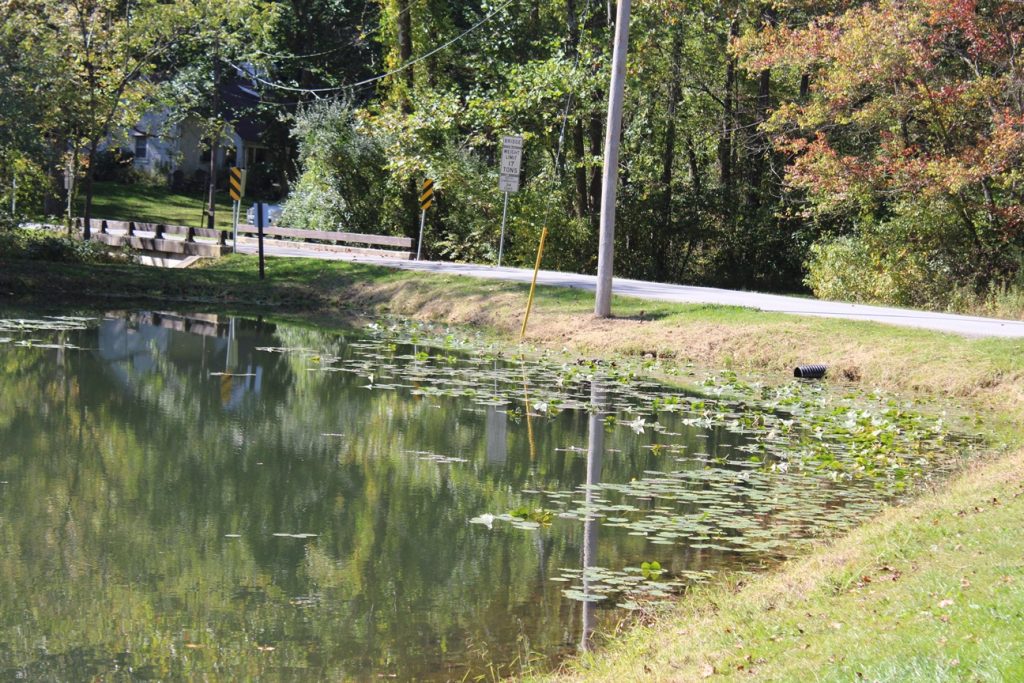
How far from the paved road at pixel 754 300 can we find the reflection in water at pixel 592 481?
21.9ft

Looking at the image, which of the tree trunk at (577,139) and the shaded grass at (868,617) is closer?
the shaded grass at (868,617)

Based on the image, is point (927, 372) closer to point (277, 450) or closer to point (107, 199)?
point (277, 450)

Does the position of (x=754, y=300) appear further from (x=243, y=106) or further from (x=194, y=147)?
(x=243, y=106)

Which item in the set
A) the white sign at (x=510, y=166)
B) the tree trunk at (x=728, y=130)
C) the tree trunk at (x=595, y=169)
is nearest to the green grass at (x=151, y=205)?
the tree trunk at (x=595, y=169)

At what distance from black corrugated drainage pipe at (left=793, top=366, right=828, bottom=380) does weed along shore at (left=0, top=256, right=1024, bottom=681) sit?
288 mm

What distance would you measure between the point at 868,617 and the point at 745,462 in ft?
20.8

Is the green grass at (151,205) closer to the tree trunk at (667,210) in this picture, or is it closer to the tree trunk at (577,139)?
the tree trunk at (577,139)

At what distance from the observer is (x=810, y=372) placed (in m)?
19.9

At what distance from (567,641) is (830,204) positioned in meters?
24.4

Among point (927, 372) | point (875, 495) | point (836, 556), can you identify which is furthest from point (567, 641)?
point (927, 372)

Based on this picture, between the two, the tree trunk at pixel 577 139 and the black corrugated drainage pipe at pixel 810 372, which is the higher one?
the tree trunk at pixel 577 139

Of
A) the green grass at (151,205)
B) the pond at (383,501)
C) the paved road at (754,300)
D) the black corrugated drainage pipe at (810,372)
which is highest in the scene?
the green grass at (151,205)

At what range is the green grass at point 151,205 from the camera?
5634 centimetres

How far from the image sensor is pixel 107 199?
61219 millimetres
